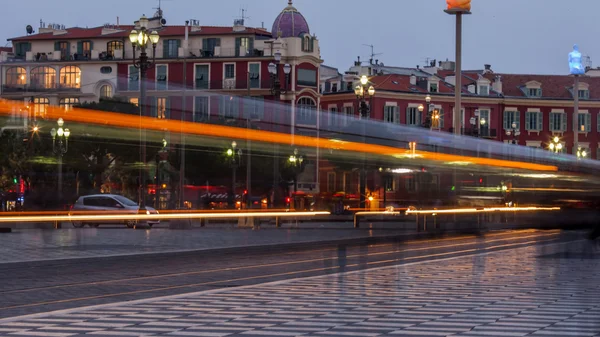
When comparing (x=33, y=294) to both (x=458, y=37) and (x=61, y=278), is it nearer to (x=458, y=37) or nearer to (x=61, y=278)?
(x=61, y=278)

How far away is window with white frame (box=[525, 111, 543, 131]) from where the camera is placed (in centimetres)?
10369

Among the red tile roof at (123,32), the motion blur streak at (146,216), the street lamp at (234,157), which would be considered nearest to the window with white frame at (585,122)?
the red tile roof at (123,32)

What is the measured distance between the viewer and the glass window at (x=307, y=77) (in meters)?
85.4

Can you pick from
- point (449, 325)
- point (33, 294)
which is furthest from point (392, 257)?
point (449, 325)

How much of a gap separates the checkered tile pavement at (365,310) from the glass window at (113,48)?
71.0m

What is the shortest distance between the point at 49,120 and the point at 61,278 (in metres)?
4.68

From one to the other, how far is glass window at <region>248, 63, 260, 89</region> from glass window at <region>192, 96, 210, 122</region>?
56.1 metres

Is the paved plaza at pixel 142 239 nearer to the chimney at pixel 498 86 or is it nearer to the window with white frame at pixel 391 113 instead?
the window with white frame at pixel 391 113

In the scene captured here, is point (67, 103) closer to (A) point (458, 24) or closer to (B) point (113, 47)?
(A) point (458, 24)

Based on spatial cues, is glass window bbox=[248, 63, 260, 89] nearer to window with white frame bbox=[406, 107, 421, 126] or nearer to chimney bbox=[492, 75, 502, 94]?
window with white frame bbox=[406, 107, 421, 126]

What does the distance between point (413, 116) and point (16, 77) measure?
7304 cm

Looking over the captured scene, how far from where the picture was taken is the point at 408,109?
96562 millimetres

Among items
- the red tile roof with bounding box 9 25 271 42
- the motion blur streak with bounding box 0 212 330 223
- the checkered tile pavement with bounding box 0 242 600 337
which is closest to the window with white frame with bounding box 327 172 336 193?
the motion blur streak with bounding box 0 212 330 223

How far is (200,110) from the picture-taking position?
84.8 feet
